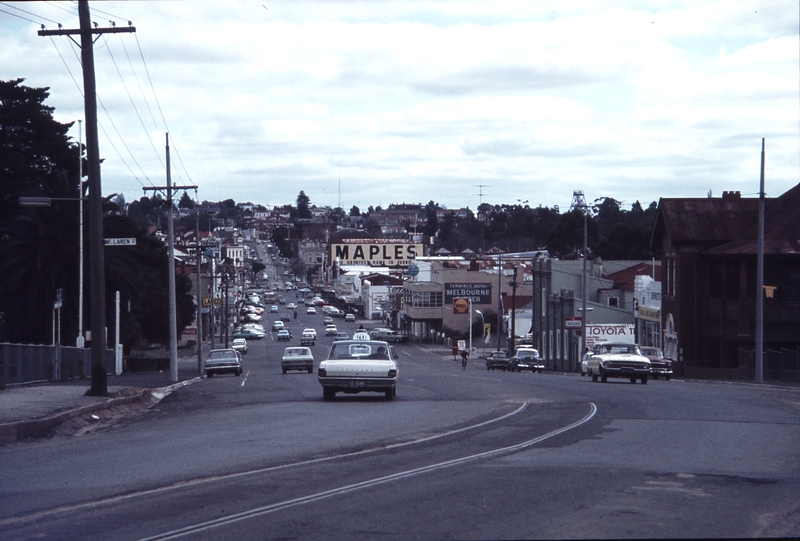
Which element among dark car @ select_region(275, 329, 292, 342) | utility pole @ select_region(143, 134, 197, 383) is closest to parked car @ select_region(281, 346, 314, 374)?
utility pole @ select_region(143, 134, 197, 383)

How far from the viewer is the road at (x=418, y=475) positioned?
29.8 ft

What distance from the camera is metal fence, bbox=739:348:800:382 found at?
Answer: 1689 inches

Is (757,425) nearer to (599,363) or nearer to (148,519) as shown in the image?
(148,519)

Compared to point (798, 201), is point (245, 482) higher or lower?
lower

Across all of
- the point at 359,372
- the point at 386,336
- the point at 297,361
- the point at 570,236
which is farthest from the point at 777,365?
the point at 570,236

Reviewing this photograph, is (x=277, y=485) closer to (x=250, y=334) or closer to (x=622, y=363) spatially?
(x=622, y=363)

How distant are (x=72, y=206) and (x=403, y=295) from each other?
7618 cm

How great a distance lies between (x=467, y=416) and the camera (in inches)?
746

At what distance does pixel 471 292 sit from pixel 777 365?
53174mm

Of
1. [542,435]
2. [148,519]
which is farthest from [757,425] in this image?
[148,519]

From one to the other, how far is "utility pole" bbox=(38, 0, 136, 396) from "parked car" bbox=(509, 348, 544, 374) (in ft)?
112

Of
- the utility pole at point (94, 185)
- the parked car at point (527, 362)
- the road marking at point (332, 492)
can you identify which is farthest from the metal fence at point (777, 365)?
the road marking at point (332, 492)

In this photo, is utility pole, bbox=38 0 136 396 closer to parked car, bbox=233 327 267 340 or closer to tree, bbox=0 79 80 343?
tree, bbox=0 79 80 343

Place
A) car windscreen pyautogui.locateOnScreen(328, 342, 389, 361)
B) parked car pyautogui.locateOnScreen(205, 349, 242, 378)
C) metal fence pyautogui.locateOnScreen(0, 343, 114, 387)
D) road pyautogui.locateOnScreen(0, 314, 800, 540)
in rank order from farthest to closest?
parked car pyautogui.locateOnScreen(205, 349, 242, 378)
metal fence pyautogui.locateOnScreen(0, 343, 114, 387)
car windscreen pyautogui.locateOnScreen(328, 342, 389, 361)
road pyautogui.locateOnScreen(0, 314, 800, 540)
